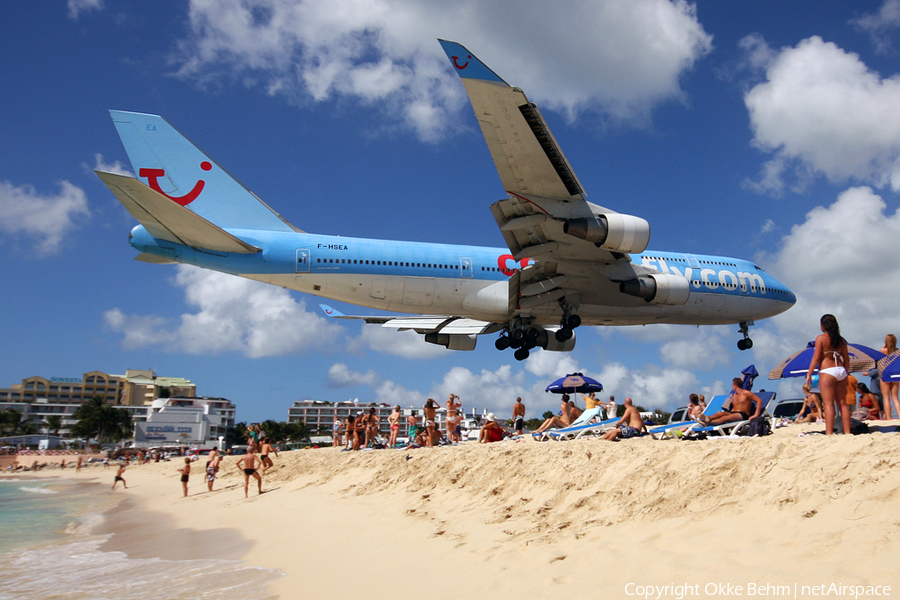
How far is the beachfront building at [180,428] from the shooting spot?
78.8m

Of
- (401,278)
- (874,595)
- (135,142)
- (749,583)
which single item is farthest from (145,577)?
(135,142)

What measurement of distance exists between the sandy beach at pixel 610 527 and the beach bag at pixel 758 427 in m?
1.22

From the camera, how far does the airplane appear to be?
11523 mm

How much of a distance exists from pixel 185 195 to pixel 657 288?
12.8m

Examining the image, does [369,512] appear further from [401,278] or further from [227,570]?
[401,278]

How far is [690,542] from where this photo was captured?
444 cm

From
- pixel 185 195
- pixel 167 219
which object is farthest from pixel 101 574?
pixel 185 195

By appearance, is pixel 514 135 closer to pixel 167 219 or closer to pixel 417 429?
pixel 167 219

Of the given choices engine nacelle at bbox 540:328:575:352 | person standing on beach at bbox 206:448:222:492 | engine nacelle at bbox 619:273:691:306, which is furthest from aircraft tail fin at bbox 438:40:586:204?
person standing on beach at bbox 206:448:222:492

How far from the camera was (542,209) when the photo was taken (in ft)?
39.9

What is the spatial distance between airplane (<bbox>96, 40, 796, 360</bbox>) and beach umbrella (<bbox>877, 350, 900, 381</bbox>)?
508 cm

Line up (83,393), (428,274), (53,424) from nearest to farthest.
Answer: (428,274)
(53,424)
(83,393)

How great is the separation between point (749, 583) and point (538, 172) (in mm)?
9362

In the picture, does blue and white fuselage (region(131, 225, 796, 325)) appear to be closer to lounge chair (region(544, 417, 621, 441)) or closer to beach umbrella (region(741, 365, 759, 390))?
beach umbrella (region(741, 365, 759, 390))
